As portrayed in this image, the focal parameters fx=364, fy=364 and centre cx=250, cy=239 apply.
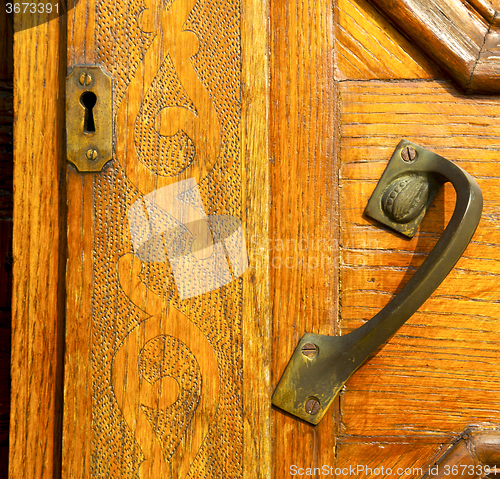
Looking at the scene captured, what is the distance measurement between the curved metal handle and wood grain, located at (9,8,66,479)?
28 cm

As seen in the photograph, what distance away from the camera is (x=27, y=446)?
42 cm

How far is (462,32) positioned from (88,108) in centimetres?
47

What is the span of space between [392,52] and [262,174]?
0.80 ft

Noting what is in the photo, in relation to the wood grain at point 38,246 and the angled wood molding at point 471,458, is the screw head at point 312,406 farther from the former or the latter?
the wood grain at point 38,246

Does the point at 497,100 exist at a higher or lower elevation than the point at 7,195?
higher

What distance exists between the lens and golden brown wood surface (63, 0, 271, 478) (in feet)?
1.36

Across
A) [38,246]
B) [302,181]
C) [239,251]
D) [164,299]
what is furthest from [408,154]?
[38,246]

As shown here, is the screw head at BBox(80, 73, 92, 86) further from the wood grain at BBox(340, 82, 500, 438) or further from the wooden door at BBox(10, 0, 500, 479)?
the wood grain at BBox(340, 82, 500, 438)

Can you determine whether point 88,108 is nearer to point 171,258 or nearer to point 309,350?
point 171,258

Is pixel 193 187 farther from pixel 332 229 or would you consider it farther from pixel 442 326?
pixel 442 326

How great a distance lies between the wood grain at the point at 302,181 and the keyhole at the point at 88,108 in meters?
0.22

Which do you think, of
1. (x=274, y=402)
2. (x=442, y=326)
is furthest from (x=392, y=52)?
(x=274, y=402)

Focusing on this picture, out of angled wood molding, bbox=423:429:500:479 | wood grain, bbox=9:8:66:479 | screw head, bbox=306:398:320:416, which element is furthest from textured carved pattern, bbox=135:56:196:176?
angled wood molding, bbox=423:429:500:479

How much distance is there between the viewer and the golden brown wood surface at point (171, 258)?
1.36 ft
